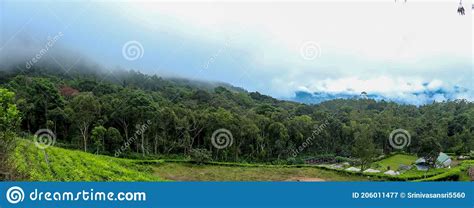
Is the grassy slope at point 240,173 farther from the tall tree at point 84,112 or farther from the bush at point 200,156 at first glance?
the tall tree at point 84,112

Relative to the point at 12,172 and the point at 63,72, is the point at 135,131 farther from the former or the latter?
the point at 63,72

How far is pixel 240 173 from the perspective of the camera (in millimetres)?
29938

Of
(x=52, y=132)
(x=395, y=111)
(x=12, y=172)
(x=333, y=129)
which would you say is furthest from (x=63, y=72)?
(x=12, y=172)

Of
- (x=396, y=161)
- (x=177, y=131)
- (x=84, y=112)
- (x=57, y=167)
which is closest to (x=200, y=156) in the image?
(x=177, y=131)

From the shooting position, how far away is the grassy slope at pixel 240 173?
90.3 feet

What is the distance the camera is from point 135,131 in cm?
3459

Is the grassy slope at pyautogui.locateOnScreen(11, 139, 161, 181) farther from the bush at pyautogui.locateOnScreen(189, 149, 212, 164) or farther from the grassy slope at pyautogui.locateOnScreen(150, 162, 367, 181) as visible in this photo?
the bush at pyautogui.locateOnScreen(189, 149, 212, 164)

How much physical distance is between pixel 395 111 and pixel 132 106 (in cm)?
4928

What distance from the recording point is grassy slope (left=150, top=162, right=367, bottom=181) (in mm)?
27531

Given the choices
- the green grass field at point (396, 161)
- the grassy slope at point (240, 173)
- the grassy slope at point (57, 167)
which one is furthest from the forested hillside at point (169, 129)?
the grassy slope at point (57, 167)

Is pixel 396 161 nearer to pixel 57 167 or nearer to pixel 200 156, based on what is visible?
pixel 200 156

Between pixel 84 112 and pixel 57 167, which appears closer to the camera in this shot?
pixel 57 167

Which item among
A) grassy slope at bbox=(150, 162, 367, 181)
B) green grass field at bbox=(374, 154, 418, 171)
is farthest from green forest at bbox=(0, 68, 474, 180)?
grassy slope at bbox=(150, 162, 367, 181)

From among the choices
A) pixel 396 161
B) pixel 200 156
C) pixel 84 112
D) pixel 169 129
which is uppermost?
pixel 84 112
